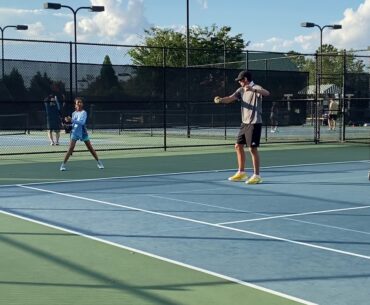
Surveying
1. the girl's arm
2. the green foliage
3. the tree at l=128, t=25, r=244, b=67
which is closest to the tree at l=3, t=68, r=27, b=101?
A: the green foliage

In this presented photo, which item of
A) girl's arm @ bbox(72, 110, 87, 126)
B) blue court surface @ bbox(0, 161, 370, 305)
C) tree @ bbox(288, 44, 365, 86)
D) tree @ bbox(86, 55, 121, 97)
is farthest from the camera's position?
tree @ bbox(288, 44, 365, 86)

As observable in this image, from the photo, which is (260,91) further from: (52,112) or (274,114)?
(274,114)

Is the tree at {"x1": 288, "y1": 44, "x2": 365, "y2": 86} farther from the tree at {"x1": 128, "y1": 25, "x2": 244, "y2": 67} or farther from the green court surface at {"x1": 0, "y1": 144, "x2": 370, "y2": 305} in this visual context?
the green court surface at {"x1": 0, "y1": 144, "x2": 370, "y2": 305}

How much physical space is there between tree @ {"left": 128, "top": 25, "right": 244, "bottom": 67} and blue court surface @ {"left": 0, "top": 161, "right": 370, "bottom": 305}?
3153 centimetres

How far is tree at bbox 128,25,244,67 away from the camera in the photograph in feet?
145

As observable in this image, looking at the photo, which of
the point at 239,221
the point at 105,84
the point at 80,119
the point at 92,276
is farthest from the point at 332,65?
the point at 92,276

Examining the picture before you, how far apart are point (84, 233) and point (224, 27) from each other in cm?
4876

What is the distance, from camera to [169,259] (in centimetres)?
603

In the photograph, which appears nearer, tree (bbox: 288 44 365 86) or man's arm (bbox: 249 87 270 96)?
man's arm (bbox: 249 87 270 96)

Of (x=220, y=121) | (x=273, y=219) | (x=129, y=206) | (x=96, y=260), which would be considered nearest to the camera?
(x=96, y=260)

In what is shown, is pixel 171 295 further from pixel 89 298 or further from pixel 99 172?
pixel 99 172

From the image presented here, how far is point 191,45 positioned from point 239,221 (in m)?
44.0

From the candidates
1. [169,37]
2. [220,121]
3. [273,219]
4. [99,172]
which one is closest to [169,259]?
[273,219]

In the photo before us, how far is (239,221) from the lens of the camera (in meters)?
7.95
